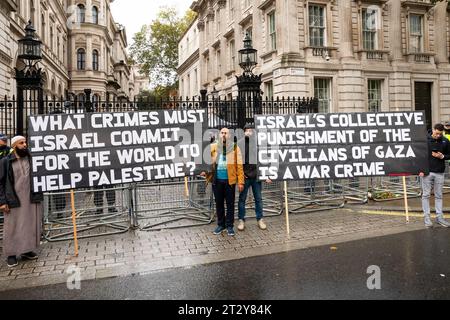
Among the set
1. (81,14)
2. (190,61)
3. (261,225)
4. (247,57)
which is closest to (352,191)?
(261,225)

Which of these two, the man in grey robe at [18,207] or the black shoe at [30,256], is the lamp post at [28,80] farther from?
the black shoe at [30,256]

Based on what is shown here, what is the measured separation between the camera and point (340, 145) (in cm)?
755

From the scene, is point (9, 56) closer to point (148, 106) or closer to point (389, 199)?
point (148, 106)

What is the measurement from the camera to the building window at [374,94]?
22.6m

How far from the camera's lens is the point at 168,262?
5.33m

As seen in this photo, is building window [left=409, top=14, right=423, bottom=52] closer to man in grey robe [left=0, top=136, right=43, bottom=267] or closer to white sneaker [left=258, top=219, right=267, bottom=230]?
white sneaker [left=258, top=219, right=267, bottom=230]

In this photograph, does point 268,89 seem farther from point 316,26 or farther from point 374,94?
point 374,94

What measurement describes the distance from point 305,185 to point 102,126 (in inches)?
202

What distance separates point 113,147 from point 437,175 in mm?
6226

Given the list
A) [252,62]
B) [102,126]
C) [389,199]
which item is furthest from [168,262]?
[252,62]

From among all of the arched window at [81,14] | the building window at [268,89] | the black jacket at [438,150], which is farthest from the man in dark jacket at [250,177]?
the arched window at [81,14]

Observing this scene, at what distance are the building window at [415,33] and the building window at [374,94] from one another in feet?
11.3

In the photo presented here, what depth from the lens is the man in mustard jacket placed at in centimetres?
675
